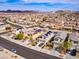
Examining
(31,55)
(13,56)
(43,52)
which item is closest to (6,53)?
(13,56)

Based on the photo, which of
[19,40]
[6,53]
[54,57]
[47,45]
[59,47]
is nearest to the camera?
[54,57]

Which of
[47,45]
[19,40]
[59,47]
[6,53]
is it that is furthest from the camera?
[19,40]

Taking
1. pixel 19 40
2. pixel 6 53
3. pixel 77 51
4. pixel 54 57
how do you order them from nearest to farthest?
pixel 77 51, pixel 54 57, pixel 6 53, pixel 19 40

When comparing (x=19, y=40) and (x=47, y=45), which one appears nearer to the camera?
(x=47, y=45)

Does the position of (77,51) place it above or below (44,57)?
above

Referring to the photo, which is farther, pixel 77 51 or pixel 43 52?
pixel 43 52

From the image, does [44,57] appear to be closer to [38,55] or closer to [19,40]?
[38,55]

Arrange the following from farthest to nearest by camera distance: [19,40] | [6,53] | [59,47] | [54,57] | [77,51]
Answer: [19,40], [59,47], [6,53], [54,57], [77,51]

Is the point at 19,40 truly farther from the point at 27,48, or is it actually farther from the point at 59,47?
the point at 59,47

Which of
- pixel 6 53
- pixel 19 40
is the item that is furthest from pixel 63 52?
pixel 19 40
